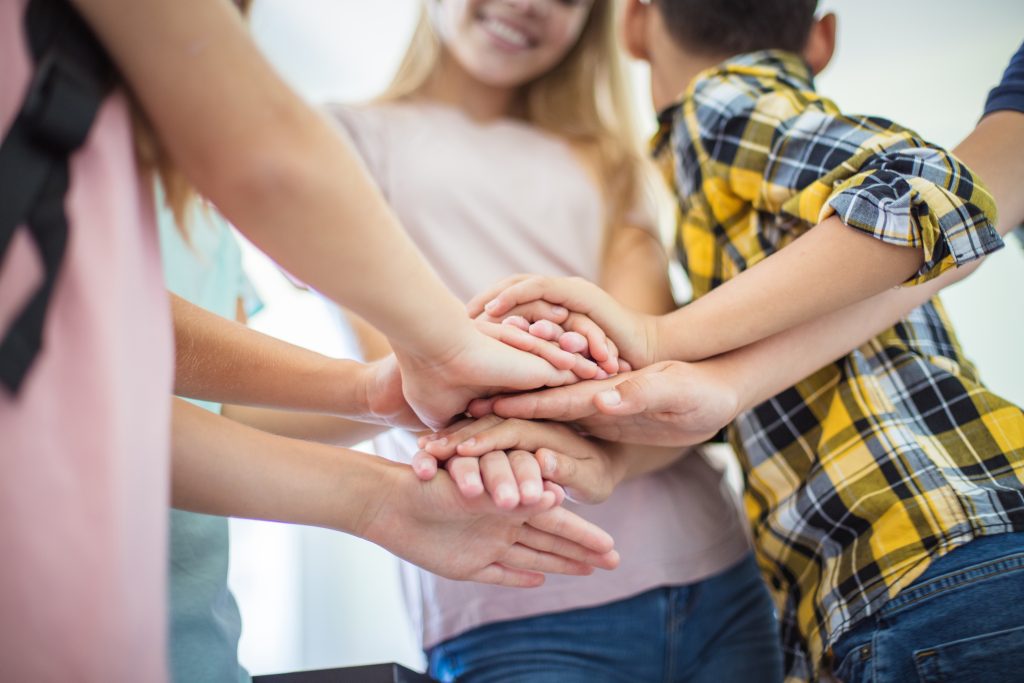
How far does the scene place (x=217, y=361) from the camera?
0.79 meters

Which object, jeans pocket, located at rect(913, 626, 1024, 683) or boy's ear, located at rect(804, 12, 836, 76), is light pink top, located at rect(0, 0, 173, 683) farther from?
boy's ear, located at rect(804, 12, 836, 76)

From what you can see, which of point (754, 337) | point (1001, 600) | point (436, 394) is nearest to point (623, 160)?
point (754, 337)

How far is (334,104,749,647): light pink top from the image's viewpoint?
3.20 feet

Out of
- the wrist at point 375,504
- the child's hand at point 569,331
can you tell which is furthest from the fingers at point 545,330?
the wrist at point 375,504

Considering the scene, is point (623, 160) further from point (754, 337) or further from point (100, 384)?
point (100, 384)

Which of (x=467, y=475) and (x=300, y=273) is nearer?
(x=300, y=273)

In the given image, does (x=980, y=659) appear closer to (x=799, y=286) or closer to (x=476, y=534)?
(x=799, y=286)

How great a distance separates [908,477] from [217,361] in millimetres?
713

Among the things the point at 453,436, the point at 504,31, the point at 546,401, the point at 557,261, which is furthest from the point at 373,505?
the point at 504,31

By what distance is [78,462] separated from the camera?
405 millimetres

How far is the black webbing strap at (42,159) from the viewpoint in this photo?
385 millimetres

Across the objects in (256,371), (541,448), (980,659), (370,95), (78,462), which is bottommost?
(980,659)

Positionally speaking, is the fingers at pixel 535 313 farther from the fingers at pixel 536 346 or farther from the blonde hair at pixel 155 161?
the blonde hair at pixel 155 161

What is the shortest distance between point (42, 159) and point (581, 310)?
0.55 m
